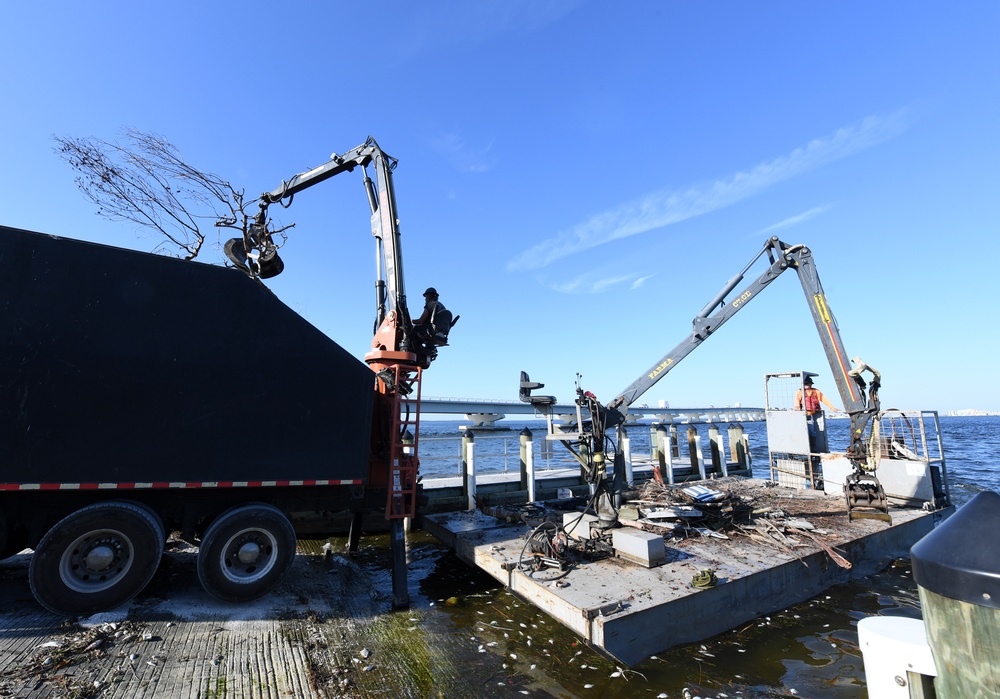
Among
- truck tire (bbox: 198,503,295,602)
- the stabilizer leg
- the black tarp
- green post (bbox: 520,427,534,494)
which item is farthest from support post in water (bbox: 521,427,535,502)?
truck tire (bbox: 198,503,295,602)

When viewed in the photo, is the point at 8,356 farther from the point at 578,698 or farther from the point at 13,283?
the point at 578,698

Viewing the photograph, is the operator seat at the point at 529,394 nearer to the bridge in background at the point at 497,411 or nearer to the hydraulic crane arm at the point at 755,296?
the hydraulic crane arm at the point at 755,296

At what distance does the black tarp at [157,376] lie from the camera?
→ 15.6ft

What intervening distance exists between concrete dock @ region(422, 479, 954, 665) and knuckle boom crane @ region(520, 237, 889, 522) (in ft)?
2.94

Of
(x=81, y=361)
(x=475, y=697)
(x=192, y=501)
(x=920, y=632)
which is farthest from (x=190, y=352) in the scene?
(x=920, y=632)

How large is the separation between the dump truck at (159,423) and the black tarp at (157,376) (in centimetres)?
1

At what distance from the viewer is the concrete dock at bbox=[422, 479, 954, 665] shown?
4.84 meters

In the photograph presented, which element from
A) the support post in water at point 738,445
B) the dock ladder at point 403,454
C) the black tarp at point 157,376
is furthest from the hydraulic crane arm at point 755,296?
the support post in water at point 738,445

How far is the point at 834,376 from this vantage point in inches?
404

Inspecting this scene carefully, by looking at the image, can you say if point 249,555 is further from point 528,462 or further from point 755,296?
point 755,296

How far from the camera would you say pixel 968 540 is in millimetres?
1346

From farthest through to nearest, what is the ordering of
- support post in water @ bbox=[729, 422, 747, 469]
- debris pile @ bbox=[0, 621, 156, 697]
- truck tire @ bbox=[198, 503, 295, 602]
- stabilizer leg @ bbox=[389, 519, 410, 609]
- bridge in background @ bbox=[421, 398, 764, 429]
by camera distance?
bridge in background @ bbox=[421, 398, 764, 429] < support post in water @ bbox=[729, 422, 747, 469] < stabilizer leg @ bbox=[389, 519, 410, 609] < truck tire @ bbox=[198, 503, 295, 602] < debris pile @ bbox=[0, 621, 156, 697]

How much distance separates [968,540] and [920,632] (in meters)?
0.54

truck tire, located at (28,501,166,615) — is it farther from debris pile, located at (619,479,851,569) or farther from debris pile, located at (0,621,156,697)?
debris pile, located at (619,479,851,569)
